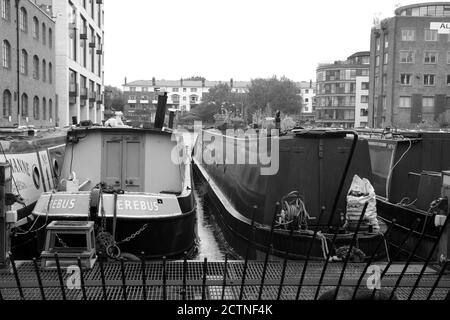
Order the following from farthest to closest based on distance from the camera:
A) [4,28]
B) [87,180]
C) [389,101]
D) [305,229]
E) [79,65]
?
[389,101] → [79,65] → [4,28] → [87,180] → [305,229]

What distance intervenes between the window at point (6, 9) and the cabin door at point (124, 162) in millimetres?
22093

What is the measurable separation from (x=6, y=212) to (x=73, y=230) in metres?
1.22

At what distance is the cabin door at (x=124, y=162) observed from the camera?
10.2 m

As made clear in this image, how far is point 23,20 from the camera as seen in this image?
3184cm

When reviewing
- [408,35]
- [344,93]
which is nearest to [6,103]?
[408,35]

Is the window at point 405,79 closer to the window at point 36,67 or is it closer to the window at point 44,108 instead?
the window at point 44,108

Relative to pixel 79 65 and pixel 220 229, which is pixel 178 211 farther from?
pixel 79 65

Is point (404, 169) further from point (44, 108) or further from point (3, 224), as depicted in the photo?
point (44, 108)

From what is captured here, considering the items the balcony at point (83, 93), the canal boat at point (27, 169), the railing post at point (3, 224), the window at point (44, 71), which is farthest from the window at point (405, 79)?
the railing post at point (3, 224)

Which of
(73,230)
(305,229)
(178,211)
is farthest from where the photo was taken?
(178,211)

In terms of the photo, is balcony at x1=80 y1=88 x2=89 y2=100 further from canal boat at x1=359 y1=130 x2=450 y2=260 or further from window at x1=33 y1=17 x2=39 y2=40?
canal boat at x1=359 y1=130 x2=450 y2=260

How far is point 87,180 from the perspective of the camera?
1022 centimetres

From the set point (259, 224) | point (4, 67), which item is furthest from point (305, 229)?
point (4, 67)

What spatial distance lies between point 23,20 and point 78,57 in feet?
44.6
